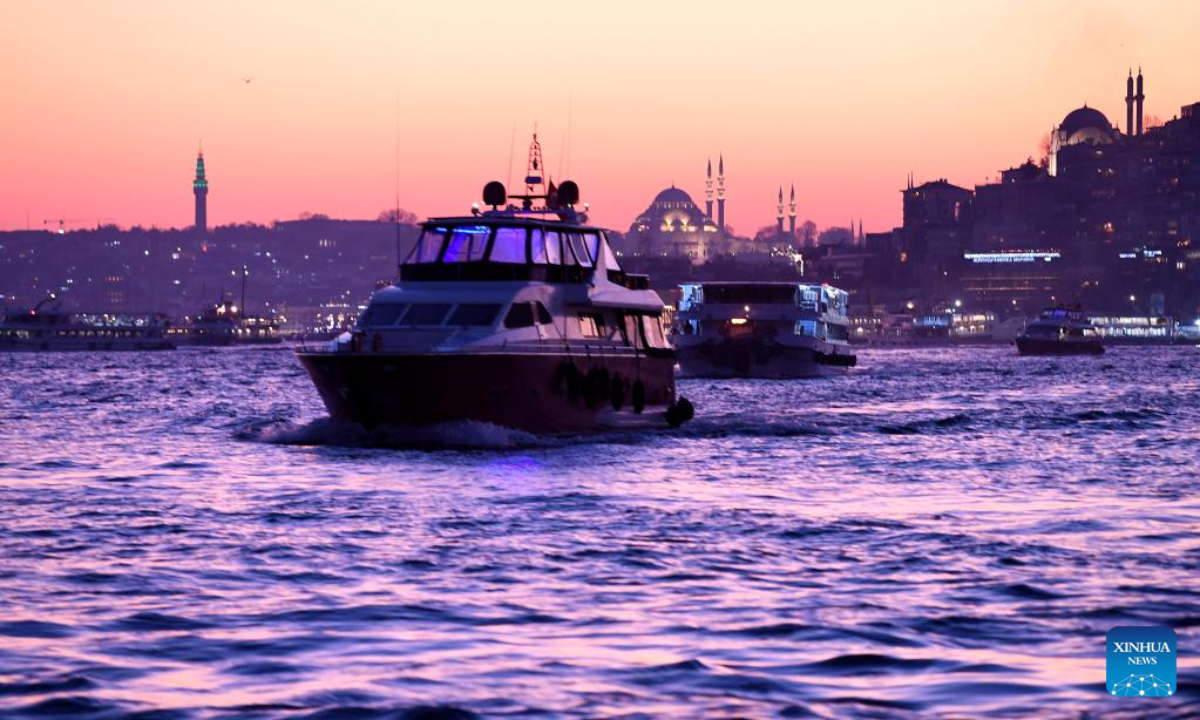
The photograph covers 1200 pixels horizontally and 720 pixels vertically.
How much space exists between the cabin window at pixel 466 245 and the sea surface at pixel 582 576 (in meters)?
4.52

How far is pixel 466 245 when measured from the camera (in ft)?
127

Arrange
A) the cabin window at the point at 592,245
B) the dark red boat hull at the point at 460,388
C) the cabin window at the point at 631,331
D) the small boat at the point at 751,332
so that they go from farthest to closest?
the small boat at the point at 751,332, the cabin window at the point at 631,331, the cabin window at the point at 592,245, the dark red boat hull at the point at 460,388

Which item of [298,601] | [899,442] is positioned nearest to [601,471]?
[899,442]

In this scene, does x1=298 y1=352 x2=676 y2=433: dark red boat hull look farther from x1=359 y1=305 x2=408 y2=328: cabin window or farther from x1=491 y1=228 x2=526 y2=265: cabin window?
x1=491 y1=228 x2=526 y2=265: cabin window

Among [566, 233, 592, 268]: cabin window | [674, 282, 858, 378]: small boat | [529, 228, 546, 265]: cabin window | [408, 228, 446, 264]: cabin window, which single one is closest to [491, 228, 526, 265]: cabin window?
[529, 228, 546, 265]: cabin window

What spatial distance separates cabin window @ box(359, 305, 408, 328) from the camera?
1462 inches

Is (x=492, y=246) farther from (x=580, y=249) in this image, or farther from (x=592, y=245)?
(x=592, y=245)

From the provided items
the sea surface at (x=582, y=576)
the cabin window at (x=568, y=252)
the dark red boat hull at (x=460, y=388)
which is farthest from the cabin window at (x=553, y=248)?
the sea surface at (x=582, y=576)

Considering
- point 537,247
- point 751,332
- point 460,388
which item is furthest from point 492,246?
point 751,332

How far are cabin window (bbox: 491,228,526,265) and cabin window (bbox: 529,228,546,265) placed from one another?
17 cm

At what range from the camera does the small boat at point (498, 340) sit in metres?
35.2

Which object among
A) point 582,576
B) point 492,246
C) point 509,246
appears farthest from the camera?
point 509,246

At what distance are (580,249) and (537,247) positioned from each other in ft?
7.60

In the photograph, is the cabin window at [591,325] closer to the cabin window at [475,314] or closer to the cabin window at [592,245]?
the cabin window at [592,245]
